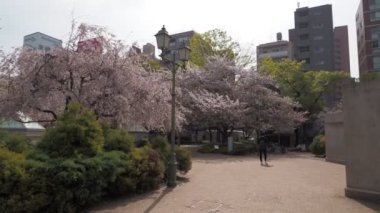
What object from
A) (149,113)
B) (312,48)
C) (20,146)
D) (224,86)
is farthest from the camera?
(312,48)

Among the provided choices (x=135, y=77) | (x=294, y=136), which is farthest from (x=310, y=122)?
(x=135, y=77)

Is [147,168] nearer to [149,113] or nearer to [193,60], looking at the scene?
[149,113]

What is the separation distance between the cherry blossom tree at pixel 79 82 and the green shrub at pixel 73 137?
161 inches

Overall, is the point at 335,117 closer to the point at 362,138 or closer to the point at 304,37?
the point at 362,138

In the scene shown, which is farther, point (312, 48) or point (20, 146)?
point (312, 48)

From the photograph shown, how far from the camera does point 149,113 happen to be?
49.6 ft

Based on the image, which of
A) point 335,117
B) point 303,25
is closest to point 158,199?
point 335,117

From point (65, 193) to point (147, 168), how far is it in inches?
135

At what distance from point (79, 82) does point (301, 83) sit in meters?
35.9

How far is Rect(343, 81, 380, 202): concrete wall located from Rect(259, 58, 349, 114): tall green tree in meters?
34.5

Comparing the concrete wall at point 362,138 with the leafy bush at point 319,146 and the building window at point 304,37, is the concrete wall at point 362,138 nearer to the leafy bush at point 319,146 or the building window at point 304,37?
the leafy bush at point 319,146

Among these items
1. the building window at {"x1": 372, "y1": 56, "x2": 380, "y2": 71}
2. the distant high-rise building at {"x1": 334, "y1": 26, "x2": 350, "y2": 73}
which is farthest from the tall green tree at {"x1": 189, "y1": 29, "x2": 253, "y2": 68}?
the distant high-rise building at {"x1": 334, "y1": 26, "x2": 350, "y2": 73}

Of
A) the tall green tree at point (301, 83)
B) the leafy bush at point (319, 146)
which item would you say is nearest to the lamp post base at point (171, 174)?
the leafy bush at point (319, 146)

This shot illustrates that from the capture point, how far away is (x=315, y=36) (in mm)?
76000
